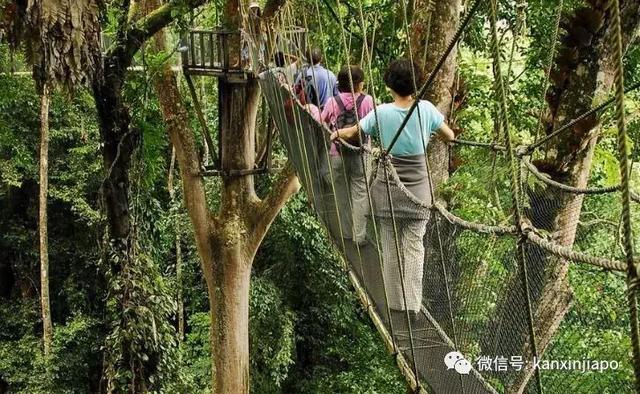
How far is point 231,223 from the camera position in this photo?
173 inches

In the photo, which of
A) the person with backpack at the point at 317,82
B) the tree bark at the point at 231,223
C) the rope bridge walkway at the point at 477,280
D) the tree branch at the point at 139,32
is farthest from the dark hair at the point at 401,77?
the tree bark at the point at 231,223

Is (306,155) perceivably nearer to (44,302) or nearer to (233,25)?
(233,25)

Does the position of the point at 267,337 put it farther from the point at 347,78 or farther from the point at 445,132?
the point at 445,132

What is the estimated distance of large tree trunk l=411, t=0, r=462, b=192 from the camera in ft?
8.43

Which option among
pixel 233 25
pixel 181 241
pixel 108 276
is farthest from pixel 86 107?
pixel 108 276

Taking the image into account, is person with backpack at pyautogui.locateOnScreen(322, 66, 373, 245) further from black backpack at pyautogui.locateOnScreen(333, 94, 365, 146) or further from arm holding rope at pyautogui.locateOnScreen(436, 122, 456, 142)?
arm holding rope at pyautogui.locateOnScreen(436, 122, 456, 142)

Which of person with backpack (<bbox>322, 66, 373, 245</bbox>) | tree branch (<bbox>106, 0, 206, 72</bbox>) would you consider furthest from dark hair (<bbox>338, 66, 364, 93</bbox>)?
tree branch (<bbox>106, 0, 206, 72</bbox>)

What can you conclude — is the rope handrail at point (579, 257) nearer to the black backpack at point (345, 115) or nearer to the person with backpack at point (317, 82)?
the black backpack at point (345, 115)

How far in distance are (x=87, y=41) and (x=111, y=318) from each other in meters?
1.61

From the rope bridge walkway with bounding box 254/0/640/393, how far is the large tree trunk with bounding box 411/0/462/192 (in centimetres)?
23

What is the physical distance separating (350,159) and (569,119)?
745 millimetres

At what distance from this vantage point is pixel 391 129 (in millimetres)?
1766

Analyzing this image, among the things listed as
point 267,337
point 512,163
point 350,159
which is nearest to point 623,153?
point 512,163

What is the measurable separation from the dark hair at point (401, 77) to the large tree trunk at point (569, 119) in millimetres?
714
